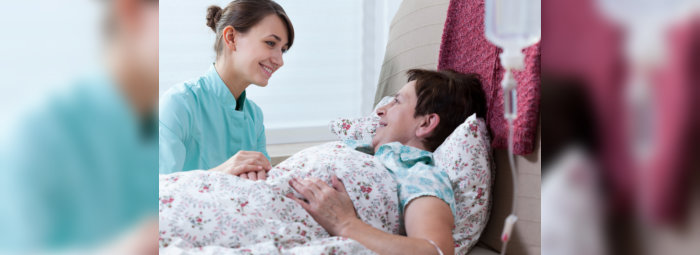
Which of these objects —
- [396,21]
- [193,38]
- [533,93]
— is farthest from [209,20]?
[533,93]

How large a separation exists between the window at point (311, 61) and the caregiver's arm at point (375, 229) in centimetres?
146

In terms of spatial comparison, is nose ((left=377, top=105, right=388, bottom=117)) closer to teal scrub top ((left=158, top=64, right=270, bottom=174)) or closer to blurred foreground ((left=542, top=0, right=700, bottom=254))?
teal scrub top ((left=158, top=64, right=270, bottom=174))

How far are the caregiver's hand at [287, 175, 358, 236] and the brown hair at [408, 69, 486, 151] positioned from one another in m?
0.44

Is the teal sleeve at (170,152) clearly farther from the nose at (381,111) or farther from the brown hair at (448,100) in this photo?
the brown hair at (448,100)

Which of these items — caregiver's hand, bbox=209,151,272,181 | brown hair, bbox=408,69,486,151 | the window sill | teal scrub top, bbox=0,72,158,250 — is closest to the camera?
teal scrub top, bbox=0,72,158,250

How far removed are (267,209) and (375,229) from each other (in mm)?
233

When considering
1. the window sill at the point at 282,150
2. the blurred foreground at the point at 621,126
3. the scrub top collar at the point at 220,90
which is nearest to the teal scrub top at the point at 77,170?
the blurred foreground at the point at 621,126

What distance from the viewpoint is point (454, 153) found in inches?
53.5

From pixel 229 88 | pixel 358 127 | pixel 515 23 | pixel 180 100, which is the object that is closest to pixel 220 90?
pixel 229 88

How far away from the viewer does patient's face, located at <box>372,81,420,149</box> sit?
1562 millimetres

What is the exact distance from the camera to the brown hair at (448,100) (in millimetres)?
1521

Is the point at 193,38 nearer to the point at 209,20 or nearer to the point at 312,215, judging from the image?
the point at 209,20

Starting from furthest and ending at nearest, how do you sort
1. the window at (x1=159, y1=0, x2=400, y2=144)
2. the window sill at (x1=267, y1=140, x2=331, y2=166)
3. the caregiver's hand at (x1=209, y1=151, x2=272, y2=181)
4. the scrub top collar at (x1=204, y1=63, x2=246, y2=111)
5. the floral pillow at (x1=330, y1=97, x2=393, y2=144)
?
the window at (x1=159, y1=0, x2=400, y2=144)
the window sill at (x1=267, y1=140, x2=331, y2=166)
the scrub top collar at (x1=204, y1=63, x2=246, y2=111)
the floral pillow at (x1=330, y1=97, x2=393, y2=144)
the caregiver's hand at (x1=209, y1=151, x2=272, y2=181)

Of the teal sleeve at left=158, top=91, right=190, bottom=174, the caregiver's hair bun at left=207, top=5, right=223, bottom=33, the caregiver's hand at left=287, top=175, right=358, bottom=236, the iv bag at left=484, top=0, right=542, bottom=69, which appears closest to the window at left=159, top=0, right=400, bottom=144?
the caregiver's hair bun at left=207, top=5, right=223, bottom=33
